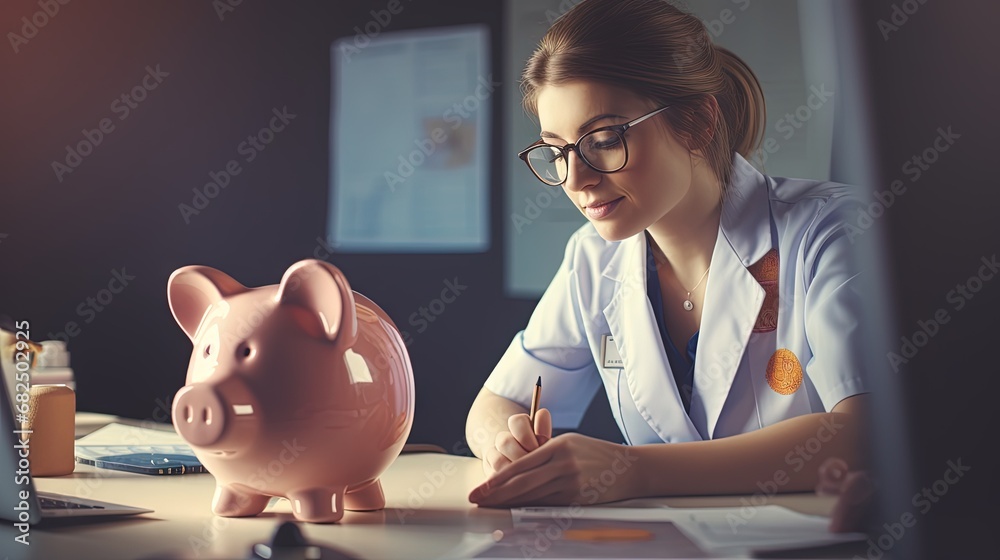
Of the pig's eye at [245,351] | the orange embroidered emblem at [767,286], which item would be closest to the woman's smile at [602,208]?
the orange embroidered emblem at [767,286]

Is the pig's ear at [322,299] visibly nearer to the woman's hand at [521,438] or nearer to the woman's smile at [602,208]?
the woman's hand at [521,438]

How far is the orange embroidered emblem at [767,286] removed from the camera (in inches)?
41.6

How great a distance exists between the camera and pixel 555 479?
773 mm

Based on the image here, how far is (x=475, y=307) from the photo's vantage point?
142cm

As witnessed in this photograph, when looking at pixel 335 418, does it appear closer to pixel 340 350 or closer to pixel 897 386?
pixel 340 350

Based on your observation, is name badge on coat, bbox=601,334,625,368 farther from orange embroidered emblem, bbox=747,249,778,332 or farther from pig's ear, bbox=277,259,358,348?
pig's ear, bbox=277,259,358,348

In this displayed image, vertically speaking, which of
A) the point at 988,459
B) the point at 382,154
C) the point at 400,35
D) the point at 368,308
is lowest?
the point at 988,459

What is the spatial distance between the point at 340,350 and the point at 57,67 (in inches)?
56.0

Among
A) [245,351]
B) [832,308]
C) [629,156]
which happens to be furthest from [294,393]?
[832,308]

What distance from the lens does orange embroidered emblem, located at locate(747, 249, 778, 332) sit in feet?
3.47

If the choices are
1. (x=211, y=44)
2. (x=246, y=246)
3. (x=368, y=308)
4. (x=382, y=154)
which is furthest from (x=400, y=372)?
(x=211, y=44)

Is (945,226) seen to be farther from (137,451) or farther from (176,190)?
(176,190)

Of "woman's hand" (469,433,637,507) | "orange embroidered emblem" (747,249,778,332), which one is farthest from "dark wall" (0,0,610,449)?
"woman's hand" (469,433,637,507)

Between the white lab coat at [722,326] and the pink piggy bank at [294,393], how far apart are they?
46 centimetres
